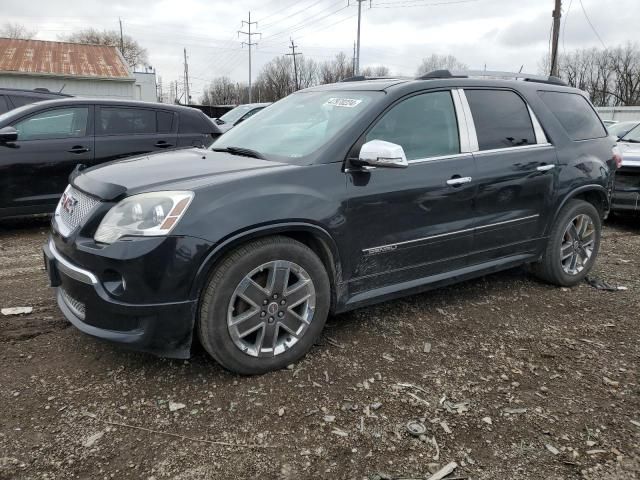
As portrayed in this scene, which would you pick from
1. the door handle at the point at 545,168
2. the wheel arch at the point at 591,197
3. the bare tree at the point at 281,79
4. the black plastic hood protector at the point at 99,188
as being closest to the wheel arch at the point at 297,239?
the black plastic hood protector at the point at 99,188

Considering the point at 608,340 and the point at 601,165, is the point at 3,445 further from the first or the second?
the point at 601,165

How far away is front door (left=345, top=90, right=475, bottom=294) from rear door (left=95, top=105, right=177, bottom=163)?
3857 mm

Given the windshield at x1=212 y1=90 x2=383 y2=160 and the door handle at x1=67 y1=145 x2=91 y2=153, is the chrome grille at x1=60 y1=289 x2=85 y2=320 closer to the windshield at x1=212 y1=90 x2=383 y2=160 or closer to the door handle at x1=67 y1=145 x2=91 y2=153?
the windshield at x1=212 y1=90 x2=383 y2=160

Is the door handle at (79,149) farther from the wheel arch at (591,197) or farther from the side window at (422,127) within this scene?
the wheel arch at (591,197)

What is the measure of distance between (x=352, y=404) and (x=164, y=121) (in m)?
5.43

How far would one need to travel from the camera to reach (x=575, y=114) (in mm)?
4652

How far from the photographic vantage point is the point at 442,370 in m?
3.15

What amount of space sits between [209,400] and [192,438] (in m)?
0.31

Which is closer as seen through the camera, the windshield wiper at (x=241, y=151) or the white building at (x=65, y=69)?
the windshield wiper at (x=241, y=151)

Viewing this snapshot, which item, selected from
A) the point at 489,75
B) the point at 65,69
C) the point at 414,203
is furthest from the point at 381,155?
the point at 65,69

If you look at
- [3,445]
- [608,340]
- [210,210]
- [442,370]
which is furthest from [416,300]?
[3,445]

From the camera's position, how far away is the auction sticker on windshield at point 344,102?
351cm

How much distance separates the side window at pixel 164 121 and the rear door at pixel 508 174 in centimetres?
449

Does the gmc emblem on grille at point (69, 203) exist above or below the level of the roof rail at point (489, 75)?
below
